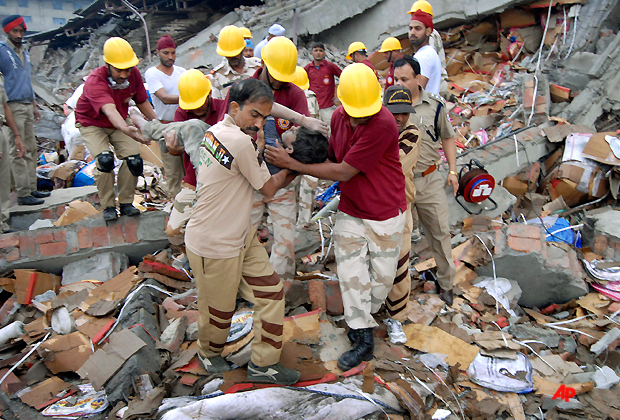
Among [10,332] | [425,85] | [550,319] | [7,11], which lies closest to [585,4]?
[425,85]

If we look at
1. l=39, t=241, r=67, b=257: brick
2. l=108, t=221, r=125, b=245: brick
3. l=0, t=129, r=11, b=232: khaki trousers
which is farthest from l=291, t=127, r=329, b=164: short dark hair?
l=0, t=129, r=11, b=232: khaki trousers

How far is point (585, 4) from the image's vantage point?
8.62 meters

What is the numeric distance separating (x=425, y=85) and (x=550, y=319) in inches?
100

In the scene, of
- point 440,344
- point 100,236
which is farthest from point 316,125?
point 100,236

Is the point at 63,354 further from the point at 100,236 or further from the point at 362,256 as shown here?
the point at 362,256

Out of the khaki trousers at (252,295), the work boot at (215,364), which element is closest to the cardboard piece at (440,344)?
the khaki trousers at (252,295)

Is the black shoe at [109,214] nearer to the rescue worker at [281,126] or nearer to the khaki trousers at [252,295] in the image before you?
the rescue worker at [281,126]

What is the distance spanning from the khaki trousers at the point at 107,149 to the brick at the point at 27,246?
2.37ft

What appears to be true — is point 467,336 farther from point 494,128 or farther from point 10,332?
point 494,128

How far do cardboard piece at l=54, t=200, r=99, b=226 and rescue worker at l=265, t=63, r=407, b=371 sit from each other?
3.31 meters

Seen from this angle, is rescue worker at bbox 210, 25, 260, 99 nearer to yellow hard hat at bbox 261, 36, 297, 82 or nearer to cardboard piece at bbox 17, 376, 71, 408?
yellow hard hat at bbox 261, 36, 297, 82

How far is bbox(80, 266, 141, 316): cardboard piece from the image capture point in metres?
3.44

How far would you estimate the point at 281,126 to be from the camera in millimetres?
3223

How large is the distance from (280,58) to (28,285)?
3.02 meters
